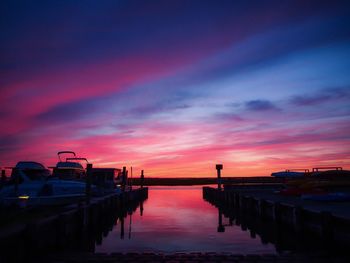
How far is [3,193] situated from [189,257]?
19009mm

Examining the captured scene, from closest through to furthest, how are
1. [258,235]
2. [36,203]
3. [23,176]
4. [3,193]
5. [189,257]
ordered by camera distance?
[189,257] < [258,235] < [36,203] < [3,193] < [23,176]

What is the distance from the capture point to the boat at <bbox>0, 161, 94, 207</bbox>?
22484 millimetres

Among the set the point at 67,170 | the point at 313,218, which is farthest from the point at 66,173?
the point at 313,218

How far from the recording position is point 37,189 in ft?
81.3

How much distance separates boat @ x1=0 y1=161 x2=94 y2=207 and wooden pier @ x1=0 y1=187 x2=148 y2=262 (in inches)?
128

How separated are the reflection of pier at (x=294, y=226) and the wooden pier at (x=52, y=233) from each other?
742 cm

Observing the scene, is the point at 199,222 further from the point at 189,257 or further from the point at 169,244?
the point at 189,257

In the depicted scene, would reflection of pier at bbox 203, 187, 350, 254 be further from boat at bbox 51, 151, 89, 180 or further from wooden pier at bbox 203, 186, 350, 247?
boat at bbox 51, 151, 89, 180

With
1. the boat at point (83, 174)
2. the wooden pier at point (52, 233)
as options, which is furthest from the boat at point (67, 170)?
the wooden pier at point (52, 233)

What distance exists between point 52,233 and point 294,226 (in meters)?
10.1

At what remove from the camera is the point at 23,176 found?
26.2 meters

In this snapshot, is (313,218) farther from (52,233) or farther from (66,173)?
(66,173)

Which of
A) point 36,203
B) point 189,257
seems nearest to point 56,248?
point 189,257

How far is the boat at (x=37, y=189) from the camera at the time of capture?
2248 centimetres
